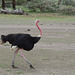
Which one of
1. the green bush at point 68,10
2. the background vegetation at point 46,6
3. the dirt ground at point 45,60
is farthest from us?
the background vegetation at point 46,6

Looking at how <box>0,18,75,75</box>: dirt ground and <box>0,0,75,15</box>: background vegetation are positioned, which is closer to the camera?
<box>0,18,75,75</box>: dirt ground

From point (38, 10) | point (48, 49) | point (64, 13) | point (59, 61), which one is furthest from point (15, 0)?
point (59, 61)

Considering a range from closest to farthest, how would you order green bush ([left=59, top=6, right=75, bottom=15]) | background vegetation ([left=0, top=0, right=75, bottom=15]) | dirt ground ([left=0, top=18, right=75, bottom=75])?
1. dirt ground ([left=0, top=18, right=75, bottom=75])
2. green bush ([left=59, top=6, right=75, bottom=15])
3. background vegetation ([left=0, top=0, right=75, bottom=15])

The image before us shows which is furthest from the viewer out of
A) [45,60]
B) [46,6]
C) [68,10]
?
[46,6]

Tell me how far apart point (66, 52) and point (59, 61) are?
1.68 meters

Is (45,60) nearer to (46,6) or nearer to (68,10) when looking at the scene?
(68,10)

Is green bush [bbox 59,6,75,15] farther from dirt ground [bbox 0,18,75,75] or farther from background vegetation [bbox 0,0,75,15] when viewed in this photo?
dirt ground [bbox 0,18,75,75]

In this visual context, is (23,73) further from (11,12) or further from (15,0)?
(15,0)

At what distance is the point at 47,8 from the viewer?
113ft

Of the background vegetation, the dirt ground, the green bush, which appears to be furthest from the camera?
the background vegetation

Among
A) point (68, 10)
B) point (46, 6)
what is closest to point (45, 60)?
point (68, 10)

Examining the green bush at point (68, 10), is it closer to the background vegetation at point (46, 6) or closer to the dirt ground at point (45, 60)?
the background vegetation at point (46, 6)

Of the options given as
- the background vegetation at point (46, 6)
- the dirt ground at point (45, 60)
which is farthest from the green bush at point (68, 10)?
the dirt ground at point (45, 60)

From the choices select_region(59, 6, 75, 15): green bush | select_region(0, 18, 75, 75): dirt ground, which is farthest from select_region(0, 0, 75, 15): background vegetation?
select_region(0, 18, 75, 75): dirt ground
